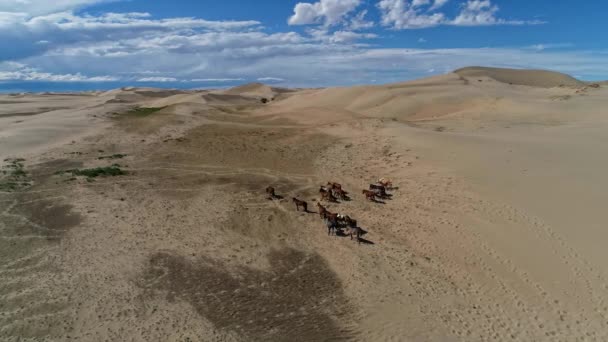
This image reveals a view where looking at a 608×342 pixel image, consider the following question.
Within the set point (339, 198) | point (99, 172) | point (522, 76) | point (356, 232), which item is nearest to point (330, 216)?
point (356, 232)

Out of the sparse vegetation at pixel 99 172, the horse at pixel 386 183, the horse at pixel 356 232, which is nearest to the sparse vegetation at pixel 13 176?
the sparse vegetation at pixel 99 172

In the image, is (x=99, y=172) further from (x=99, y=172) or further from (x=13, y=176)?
(x=13, y=176)

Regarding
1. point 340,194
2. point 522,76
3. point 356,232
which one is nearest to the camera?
point 356,232

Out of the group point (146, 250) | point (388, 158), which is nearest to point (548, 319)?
point (146, 250)

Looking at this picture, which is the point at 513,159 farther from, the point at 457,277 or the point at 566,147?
the point at 457,277

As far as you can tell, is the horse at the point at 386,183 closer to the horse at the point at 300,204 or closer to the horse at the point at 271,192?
the horse at the point at 300,204

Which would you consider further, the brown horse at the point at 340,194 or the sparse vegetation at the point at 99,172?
the sparse vegetation at the point at 99,172

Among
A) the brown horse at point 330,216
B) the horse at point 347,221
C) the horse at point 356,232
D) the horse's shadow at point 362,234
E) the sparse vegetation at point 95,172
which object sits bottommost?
the horse's shadow at point 362,234
